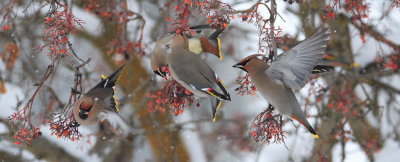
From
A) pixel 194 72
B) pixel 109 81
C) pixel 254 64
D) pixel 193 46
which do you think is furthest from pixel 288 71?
pixel 109 81

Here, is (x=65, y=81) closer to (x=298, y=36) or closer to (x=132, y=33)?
(x=132, y=33)

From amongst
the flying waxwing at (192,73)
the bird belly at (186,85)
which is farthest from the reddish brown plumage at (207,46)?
the bird belly at (186,85)

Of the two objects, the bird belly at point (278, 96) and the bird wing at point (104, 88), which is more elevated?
the bird wing at point (104, 88)

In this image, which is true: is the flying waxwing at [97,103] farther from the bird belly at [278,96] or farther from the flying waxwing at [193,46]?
the bird belly at [278,96]

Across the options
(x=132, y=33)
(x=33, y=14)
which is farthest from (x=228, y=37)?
(x=33, y=14)

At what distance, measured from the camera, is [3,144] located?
10.6 ft

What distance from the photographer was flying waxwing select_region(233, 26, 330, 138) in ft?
5.65

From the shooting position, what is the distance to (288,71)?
1.84 meters

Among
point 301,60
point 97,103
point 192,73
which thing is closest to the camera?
point 301,60

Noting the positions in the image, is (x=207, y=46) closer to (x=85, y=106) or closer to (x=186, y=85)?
(x=186, y=85)

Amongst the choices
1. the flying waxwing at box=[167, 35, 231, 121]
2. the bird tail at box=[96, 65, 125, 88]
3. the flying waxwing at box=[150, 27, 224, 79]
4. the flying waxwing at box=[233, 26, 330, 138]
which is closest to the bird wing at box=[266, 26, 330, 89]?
the flying waxwing at box=[233, 26, 330, 138]

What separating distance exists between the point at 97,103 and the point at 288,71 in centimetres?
126

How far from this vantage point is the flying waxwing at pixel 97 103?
2.31 metres

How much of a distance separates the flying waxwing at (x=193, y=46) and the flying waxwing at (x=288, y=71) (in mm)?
423
